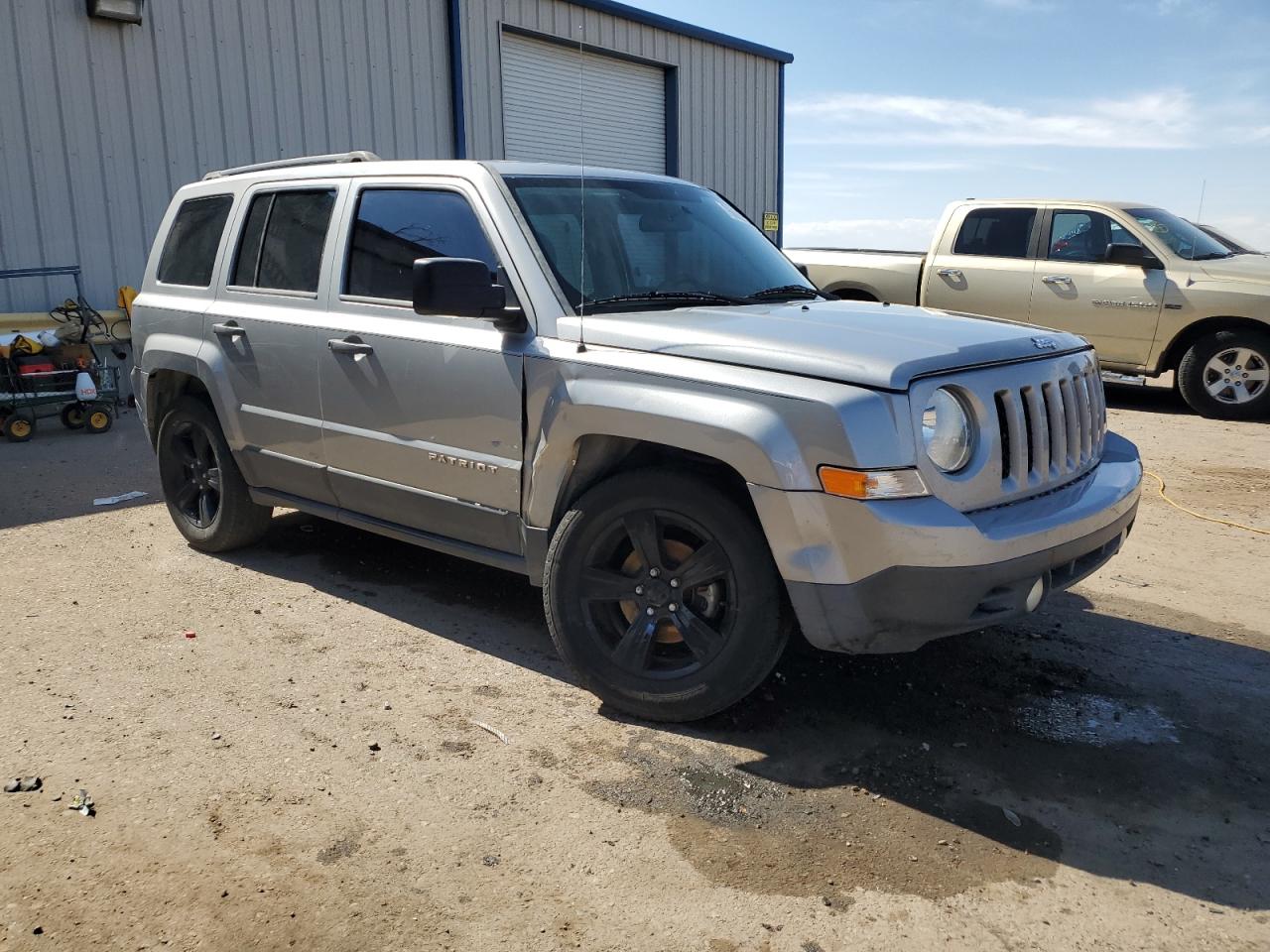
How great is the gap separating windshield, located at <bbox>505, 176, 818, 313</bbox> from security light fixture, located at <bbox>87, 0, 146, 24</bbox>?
869 cm

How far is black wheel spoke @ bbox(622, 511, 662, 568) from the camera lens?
3.54 m

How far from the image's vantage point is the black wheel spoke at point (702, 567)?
3.40m

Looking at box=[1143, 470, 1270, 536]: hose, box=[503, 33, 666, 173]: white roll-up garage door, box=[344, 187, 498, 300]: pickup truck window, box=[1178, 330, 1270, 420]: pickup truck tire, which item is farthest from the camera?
box=[503, 33, 666, 173]: white roll-up garage door

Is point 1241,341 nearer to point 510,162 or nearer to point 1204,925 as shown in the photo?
point 510,162

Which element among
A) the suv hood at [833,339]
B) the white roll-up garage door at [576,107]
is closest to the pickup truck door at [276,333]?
the suv hood at [833,339]

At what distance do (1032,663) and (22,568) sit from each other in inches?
197

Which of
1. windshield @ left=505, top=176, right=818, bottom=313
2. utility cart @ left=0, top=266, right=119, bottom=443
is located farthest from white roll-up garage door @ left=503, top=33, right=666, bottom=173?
windshield @ left=505, top=176, right=818, bottom=313

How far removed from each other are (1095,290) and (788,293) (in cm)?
692

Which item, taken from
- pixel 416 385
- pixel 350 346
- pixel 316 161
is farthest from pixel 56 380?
pixel 416 385

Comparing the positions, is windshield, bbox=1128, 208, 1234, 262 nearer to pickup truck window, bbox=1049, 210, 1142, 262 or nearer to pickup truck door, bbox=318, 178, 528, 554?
pickup truck window, bbox=1049, 210, 1142, 262

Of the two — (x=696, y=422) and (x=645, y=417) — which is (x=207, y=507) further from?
(x=696, y=422)

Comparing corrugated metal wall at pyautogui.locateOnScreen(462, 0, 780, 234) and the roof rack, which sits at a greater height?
corrugated metal wall at pyautogui.locateOnScreen(462, 0, 780, 234)

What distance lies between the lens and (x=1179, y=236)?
10.4m

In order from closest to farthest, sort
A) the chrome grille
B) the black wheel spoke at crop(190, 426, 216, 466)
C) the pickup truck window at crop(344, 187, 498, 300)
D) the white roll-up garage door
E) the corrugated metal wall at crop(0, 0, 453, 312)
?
1. the chrome grille
2. the pickup truck window at crop(344, 187, 498, 300)
3. the black wheel spoke at crop(190, 426, 216, 466)
4. the corrugated metal wall at crop(0, 0, 453, 312)
5. the white roll-up garage door
